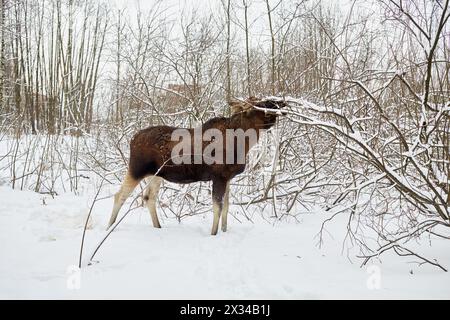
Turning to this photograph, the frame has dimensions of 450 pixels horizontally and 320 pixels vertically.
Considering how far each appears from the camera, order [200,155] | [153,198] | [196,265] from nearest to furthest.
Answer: [196,265]
[200,155]
[153,198]

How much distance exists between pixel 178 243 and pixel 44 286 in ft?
5.41

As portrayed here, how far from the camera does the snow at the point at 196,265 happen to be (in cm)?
247

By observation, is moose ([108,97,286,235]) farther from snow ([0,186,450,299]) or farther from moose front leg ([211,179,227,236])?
snow ([0,186,450,299])

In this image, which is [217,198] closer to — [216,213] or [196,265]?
[216,213]

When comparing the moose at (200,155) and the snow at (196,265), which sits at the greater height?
the moose at (200,155)

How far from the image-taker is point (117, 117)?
8.91m

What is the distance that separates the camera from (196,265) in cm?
313

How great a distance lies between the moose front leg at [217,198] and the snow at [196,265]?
0.58 ft

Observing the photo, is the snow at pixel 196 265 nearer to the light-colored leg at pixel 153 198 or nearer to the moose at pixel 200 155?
the light-colored leg at pixel 153 198

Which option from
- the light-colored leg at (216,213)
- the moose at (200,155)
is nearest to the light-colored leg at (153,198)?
the moose at (200,155)

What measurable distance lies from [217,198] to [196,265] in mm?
1308

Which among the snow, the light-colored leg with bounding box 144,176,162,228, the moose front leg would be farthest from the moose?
the snow

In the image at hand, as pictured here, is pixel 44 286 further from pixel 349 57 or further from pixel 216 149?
pixel 349 57

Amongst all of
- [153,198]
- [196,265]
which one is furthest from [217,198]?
[196,265]
